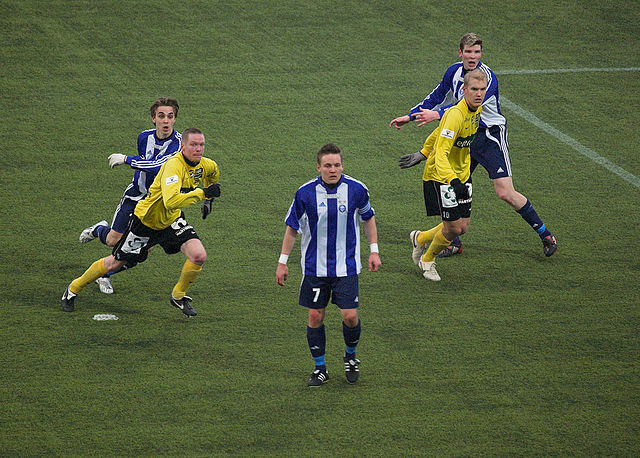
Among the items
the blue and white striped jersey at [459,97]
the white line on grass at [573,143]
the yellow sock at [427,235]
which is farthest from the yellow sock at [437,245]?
the white line on grass at [573,143]

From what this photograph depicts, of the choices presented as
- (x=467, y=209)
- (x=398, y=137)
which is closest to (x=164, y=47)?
(x=398, y=137)

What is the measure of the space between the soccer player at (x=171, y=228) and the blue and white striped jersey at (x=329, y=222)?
3.82 ft

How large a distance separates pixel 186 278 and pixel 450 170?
7.83 feet

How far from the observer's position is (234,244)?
878 cm

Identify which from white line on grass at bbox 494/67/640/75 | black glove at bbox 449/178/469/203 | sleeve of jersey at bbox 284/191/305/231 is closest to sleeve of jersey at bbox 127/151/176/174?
sleeve of jersey at bbox 284/191/305/231

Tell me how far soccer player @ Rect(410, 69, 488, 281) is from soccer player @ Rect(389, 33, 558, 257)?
46 centimetres

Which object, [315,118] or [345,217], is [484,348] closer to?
[345,217]

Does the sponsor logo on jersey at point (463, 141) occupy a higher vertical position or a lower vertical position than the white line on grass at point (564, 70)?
lower

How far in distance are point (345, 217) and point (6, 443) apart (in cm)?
263

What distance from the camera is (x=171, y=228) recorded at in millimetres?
7270

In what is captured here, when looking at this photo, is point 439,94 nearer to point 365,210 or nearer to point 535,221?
point 535,221

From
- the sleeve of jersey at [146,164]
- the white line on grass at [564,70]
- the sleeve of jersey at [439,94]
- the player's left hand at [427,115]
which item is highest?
the white line on grass at [564,70]

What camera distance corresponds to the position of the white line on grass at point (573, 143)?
10.5m

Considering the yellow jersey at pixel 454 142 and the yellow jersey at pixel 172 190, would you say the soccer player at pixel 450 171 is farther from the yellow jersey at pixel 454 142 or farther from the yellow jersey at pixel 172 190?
the yellow jersey at pixel 172 190
